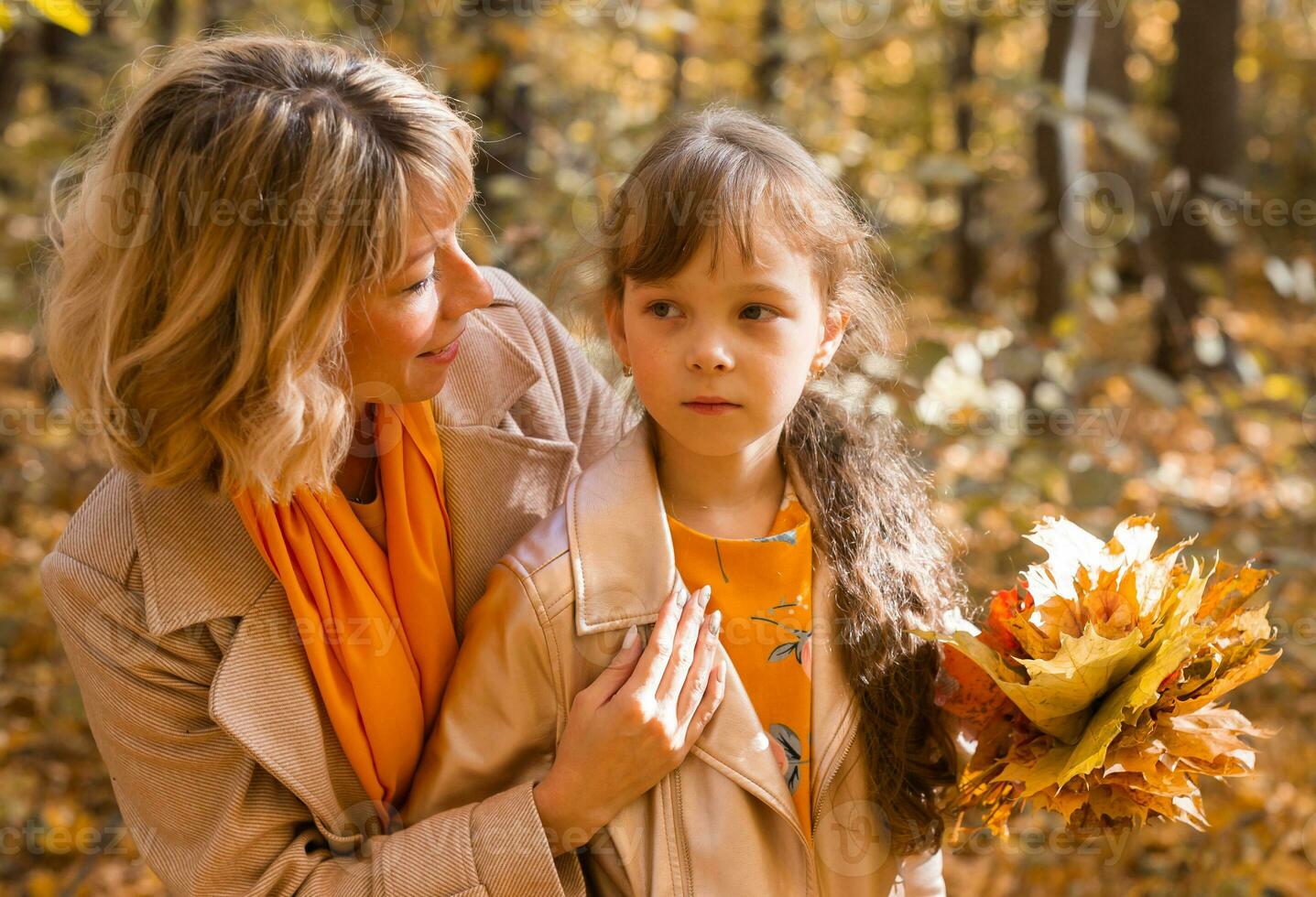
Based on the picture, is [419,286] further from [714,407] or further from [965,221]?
[965,221]

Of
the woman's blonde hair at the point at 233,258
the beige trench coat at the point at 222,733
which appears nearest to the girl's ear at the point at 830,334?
the woman's blonde hair at the point at 233,258

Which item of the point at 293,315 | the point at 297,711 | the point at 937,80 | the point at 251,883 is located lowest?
the point at 937,80

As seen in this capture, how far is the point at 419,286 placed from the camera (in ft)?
5.72

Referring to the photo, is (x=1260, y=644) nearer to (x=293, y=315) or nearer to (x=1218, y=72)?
(x=293, y=315)

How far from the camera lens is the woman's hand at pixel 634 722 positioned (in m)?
1.66

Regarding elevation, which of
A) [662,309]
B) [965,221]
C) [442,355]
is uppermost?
[662,309]

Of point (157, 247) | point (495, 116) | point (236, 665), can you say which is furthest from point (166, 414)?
point (495, 116)

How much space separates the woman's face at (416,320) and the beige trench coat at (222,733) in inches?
12.2

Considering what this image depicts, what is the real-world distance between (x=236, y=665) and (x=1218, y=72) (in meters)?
6.93

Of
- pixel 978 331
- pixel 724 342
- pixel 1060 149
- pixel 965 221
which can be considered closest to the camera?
pixel 724 342

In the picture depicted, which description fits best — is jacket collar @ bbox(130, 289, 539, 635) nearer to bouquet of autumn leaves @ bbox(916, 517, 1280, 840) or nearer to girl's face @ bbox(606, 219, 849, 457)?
girl's face @ bbox(606, 219, 849, 457)

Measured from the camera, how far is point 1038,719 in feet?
5.27

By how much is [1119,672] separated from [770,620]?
19.8 inches

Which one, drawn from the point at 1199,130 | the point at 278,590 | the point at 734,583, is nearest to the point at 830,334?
the point at 734,583
